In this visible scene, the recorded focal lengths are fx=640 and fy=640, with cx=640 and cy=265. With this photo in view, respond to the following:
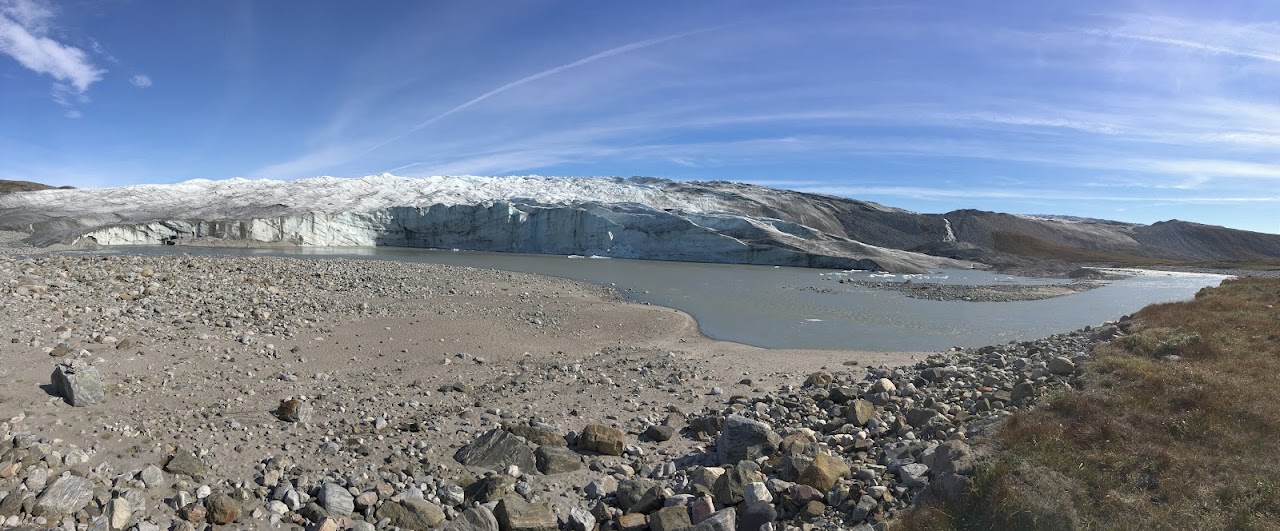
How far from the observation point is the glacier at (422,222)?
49.6 m

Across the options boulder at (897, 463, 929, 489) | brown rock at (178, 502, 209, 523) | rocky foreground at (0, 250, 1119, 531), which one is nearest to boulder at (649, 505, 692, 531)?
rocky foreground at (0, 250, 1119, 531)

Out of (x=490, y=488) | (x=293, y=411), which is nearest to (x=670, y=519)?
(x=490, y=488)

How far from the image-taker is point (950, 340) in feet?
52.1

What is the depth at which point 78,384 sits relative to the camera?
236 inches

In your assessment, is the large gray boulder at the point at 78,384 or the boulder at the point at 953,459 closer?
the boulder at the point at 953,459

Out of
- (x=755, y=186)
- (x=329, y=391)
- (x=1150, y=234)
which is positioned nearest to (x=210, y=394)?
(x=329, y=391)

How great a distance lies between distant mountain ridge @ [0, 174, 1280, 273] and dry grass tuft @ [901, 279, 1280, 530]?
42188 millimetres

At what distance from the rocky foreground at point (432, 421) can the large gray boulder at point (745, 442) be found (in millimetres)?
A: 23

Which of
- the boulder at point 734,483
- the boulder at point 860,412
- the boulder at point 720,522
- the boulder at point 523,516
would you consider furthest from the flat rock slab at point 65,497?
the boulder at point 860,412

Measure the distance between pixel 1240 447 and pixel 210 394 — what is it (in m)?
9.16

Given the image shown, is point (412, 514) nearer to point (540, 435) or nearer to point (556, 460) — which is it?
point (556, 460)

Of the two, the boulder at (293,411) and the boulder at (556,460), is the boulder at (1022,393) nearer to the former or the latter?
the boulder at (556,460)

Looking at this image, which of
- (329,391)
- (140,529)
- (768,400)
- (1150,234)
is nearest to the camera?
(140,529)

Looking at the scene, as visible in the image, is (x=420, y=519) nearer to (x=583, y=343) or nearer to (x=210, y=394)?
(x=210, y=394)
